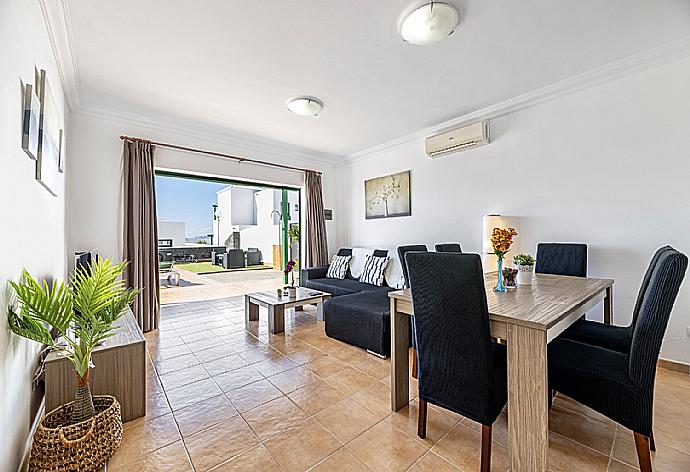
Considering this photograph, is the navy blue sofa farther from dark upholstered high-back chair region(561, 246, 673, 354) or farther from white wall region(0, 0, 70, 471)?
white wall region(0, 0, 70, 471)

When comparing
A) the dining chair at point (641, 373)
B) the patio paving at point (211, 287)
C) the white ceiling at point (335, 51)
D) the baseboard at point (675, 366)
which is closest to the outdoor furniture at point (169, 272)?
the patio paving at point (211, 287)

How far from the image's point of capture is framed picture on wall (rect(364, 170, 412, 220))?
187 inches

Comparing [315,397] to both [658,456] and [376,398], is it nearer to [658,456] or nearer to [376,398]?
[376,398]

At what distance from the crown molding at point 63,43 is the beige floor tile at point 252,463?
9.75 ft

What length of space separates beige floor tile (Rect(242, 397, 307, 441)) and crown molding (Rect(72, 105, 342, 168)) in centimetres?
368

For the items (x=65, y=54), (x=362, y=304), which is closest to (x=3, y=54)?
(x=65, y=54)

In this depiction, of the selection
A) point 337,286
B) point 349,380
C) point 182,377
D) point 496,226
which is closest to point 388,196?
point 337,286

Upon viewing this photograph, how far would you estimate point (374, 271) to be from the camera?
4.39 m

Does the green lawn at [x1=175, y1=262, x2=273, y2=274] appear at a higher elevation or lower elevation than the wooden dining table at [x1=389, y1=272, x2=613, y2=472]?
lower

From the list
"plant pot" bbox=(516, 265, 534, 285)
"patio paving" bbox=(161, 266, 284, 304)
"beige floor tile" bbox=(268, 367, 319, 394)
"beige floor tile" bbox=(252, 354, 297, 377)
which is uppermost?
"plant pot" bbox=(516, 265, 534, 285)

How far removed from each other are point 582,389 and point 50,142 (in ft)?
11.6

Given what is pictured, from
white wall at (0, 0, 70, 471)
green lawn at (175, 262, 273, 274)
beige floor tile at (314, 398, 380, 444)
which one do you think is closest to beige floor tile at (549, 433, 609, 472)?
beige floor tile at (314, 398, 380, 444)

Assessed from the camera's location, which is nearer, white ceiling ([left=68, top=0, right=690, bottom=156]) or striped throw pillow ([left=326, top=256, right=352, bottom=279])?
white ceiling ([left=68, top=0, right=690, bottom=156])

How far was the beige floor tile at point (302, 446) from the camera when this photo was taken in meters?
1.52
